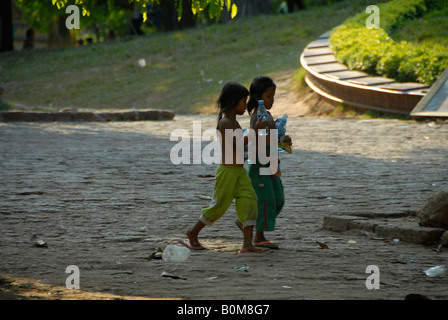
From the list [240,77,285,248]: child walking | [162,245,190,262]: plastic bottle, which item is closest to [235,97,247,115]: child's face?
[240,77,285,248]: child walking

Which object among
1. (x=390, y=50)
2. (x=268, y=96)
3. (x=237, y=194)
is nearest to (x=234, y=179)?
(x=237, y=194)

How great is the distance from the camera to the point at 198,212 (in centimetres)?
612

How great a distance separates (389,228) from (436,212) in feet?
1.29

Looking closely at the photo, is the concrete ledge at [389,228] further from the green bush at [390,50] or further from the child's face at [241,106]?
the green bush at [390,50]

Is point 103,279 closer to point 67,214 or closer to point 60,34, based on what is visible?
point 67,214

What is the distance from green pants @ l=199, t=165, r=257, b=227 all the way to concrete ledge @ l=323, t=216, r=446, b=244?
110cm

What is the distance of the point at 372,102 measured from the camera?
13055 mm

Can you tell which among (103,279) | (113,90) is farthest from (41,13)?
(103,279)

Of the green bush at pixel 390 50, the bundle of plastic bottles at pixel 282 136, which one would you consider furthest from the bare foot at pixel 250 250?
the green bush at pixel 390 50

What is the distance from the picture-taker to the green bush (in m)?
13.2

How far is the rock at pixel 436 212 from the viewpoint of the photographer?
5117 millimetres

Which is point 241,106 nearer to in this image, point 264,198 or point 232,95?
point 232,95
